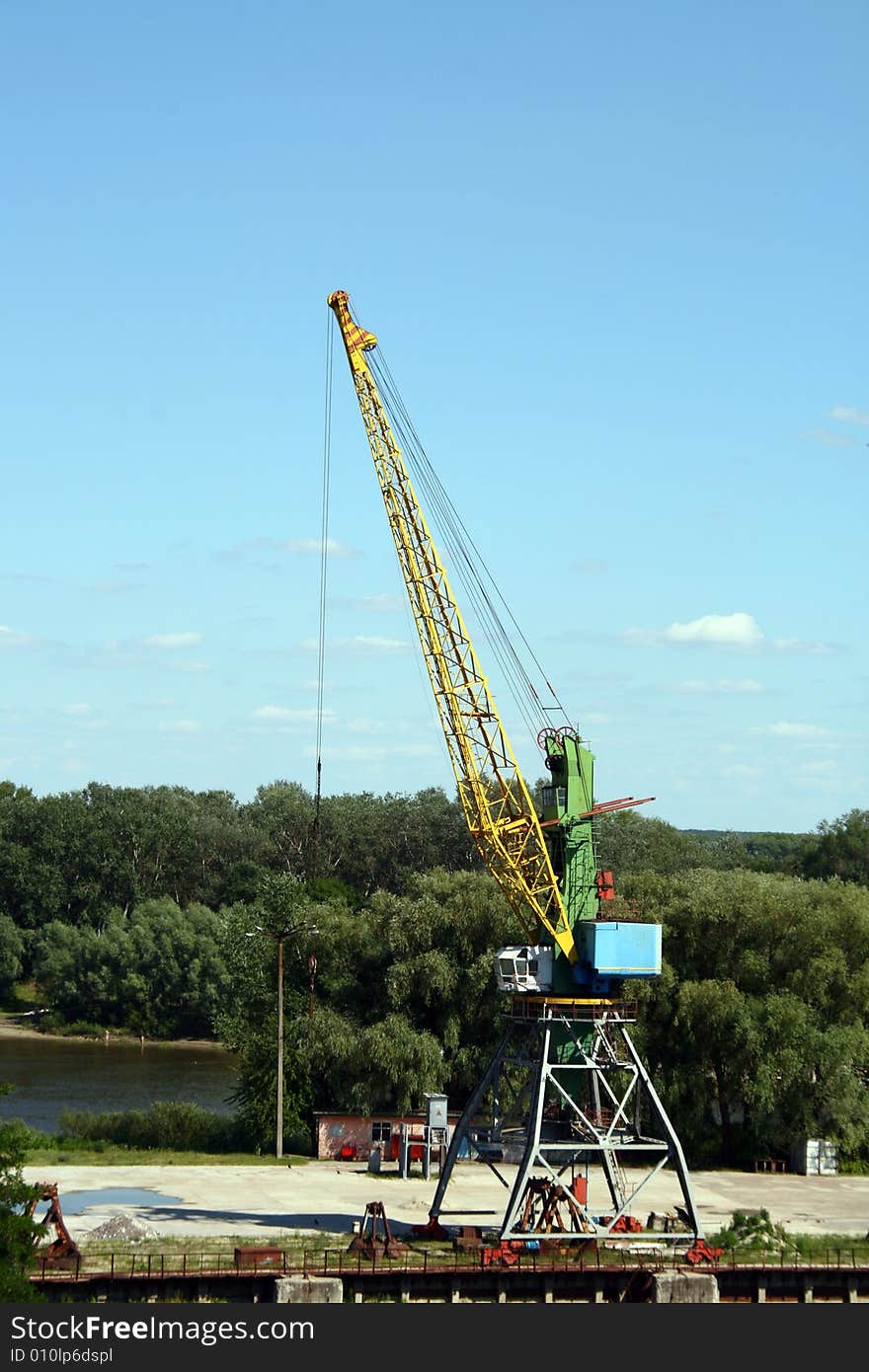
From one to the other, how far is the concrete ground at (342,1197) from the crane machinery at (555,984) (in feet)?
5.76

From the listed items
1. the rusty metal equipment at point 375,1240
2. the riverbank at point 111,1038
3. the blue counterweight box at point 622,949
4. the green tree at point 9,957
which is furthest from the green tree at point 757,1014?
the green tree at point 9,957

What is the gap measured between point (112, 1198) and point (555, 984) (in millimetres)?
15065

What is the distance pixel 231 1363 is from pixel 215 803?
123694mm

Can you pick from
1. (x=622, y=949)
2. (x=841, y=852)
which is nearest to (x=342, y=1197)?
(x=622, y=949)

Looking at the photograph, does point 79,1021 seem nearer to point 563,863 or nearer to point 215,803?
point 215,803

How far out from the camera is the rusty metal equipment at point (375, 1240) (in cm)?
4122

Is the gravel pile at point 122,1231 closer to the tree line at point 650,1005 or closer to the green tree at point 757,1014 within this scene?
the tree line at point 650,1005

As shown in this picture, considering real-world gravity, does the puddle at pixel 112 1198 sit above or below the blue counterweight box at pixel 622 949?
below

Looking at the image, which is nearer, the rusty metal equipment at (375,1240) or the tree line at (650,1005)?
the rusty metal equipment at (375,1240)

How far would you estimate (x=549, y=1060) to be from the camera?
155 feet

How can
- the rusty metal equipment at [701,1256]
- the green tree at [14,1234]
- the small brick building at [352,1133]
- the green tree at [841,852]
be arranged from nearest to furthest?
1. the green tree at [14,1234]
2. the rusty metal equipment at [701,1256]
3. the small brick building at [352,1133]
4. the green tree at [841,852]

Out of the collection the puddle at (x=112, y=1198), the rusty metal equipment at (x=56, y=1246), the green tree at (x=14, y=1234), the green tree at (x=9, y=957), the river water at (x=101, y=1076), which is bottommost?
the river water at (x=101, y=1076)

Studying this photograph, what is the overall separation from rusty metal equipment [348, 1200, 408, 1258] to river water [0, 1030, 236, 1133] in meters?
23.2

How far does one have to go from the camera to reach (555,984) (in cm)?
4759
